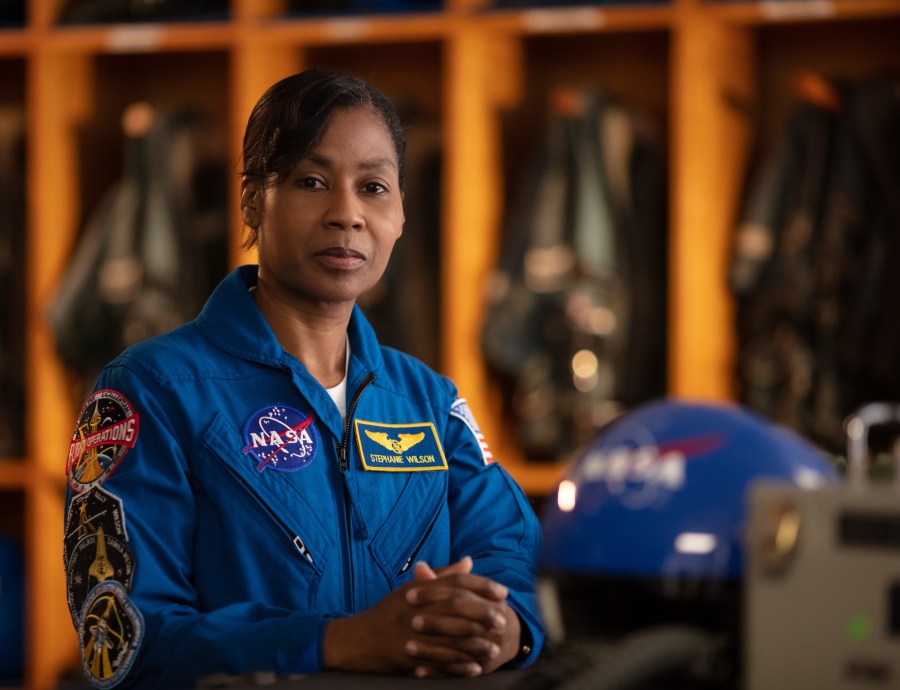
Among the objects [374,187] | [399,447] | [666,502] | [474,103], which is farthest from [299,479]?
[474,103]

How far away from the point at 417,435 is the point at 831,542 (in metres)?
0.84

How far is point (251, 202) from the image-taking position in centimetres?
167

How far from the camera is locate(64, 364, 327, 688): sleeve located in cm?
126

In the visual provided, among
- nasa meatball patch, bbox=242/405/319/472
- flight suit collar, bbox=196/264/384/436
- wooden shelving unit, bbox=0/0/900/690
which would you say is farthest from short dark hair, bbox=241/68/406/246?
wooden shelving unit, bbox=0/0/900/690

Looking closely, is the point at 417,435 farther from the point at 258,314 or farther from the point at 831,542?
the point at 831,542

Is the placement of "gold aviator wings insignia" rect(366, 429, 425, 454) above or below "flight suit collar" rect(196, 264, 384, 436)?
below

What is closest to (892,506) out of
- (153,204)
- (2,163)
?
(153,204)

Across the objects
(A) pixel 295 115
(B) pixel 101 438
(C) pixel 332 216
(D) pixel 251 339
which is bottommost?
(B) pixel 101 438

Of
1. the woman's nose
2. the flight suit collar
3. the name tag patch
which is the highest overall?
the woman's nose

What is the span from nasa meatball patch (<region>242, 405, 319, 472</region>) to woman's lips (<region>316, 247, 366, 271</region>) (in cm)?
19

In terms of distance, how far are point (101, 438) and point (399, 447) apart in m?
0.34

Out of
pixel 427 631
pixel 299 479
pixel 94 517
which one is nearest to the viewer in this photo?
pixel 427 631

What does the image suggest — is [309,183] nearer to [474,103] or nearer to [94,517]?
[94,517]

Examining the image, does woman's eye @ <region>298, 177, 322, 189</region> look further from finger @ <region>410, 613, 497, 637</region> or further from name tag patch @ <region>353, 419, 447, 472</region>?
finger @ <region>410, 613, 497, 637</region>
